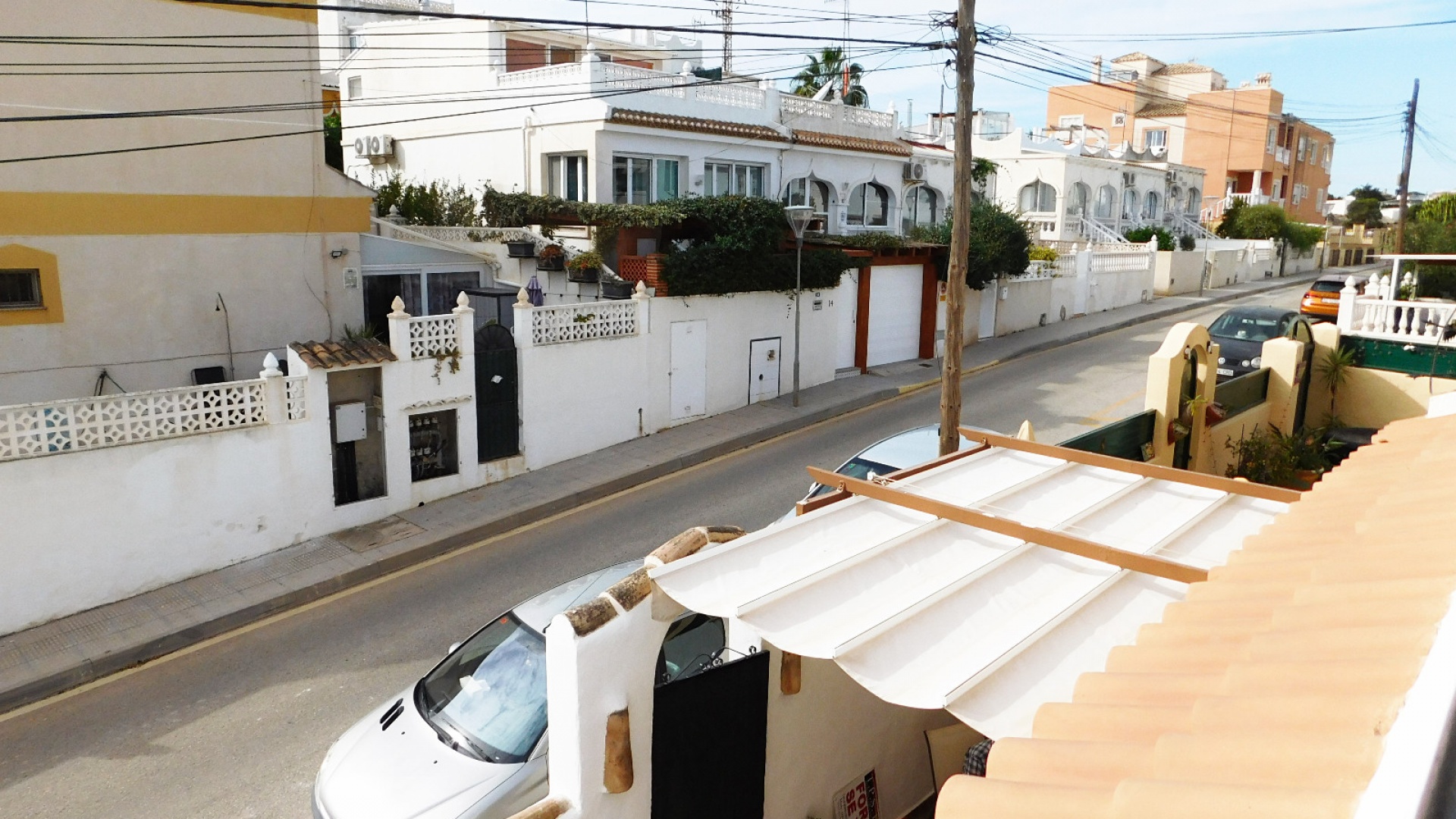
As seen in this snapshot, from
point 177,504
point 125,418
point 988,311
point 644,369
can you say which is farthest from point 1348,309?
point 125,418

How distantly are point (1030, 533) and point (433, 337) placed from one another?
11321 mm

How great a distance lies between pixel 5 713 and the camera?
948cm

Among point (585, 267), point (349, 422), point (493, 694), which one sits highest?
point (585, 267)

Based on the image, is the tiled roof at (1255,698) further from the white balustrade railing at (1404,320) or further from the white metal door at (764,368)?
the white metal door at (764,368)

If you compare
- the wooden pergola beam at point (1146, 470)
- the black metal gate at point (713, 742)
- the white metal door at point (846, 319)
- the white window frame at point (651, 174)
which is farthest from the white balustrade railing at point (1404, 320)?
the white window frame at point (651, 174)

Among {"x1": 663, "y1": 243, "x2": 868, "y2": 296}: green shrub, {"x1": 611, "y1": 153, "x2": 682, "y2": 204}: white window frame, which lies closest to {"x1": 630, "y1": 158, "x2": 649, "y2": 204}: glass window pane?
{"x1": 611, "y1": 153, "x2": 682, "y2": 204}: white window frame

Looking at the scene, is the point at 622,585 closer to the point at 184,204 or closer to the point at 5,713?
the point at 5,713

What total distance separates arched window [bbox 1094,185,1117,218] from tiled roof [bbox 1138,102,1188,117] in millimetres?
20639

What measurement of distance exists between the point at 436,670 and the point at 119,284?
11301 millimetres

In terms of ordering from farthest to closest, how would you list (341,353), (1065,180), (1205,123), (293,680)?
(1205,123)
(1065,180)
(341,353)
(293,680)

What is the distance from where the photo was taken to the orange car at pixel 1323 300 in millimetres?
27438

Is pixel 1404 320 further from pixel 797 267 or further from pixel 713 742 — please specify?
pixel 713 742

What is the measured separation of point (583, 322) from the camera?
16797mm

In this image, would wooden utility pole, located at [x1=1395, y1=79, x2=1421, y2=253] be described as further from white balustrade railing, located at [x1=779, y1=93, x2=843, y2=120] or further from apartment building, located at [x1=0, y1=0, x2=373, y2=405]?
apartment building, located at [x1=0, y1=0, x2=373, y2=405]
